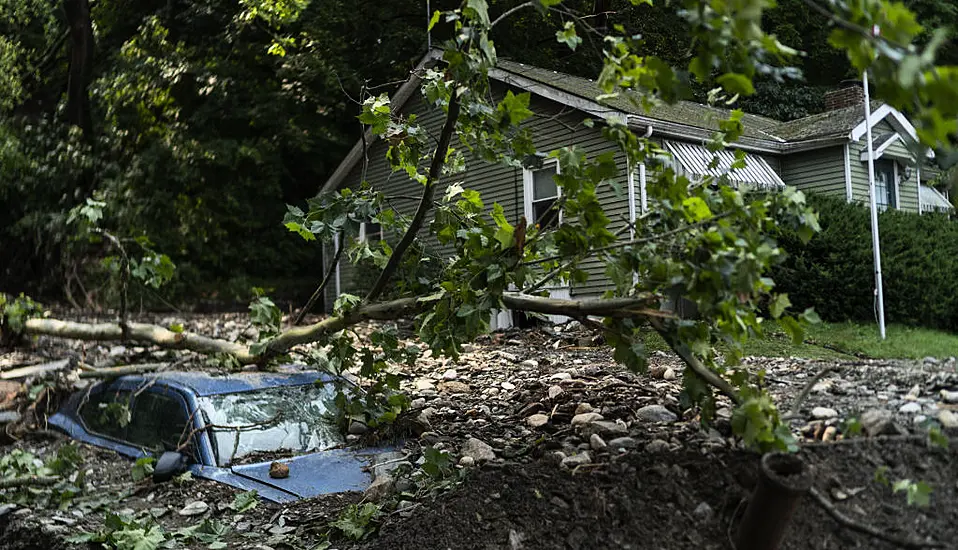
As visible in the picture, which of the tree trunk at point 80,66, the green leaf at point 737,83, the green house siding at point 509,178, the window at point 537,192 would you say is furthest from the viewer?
the tree trunk at point 80,66

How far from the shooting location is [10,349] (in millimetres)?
10000

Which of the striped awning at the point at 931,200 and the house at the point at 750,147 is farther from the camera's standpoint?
the striped awning at the point at 931,200

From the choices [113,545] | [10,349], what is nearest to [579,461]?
[113,545]

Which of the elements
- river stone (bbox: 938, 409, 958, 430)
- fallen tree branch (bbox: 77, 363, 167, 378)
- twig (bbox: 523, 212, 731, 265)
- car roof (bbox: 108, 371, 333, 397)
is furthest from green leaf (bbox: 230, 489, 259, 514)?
river stone (bbox: 938, 409, 958, 430)

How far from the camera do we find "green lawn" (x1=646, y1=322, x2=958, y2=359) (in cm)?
643

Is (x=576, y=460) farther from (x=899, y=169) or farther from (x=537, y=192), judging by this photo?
(x=899, y=169)

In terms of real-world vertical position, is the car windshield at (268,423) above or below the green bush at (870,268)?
below

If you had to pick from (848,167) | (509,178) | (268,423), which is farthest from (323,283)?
(848,167)

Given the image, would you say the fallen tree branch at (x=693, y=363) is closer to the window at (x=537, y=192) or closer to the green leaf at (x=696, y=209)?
the green leaf at (x=696, y=209)

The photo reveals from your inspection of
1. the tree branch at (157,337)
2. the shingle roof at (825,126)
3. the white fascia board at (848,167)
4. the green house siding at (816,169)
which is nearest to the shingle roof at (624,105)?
the shingle roof at (825,126)

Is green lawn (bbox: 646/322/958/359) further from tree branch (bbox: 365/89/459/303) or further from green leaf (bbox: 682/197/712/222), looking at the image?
green leaf (bbox: 682/197/712/222)

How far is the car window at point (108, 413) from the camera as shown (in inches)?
249

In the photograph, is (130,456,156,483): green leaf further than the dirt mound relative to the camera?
Yes

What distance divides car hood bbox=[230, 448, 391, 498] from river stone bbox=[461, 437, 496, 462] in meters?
0.67
